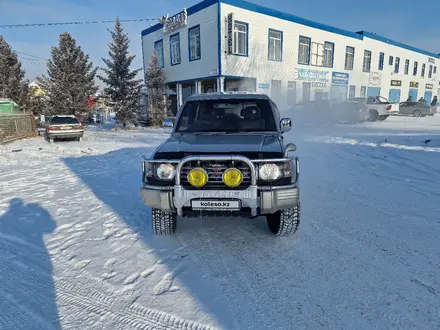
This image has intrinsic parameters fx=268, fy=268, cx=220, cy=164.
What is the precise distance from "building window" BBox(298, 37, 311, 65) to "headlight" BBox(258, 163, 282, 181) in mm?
23677

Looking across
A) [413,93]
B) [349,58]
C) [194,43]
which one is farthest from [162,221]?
[413,93]

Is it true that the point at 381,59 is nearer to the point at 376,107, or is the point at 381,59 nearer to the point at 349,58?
the point at 349,58

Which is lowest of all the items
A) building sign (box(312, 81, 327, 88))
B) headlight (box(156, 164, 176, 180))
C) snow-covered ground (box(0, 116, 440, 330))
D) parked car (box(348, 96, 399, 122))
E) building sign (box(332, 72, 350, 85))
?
snow-covered ground (box(0, 116, 440, 330))

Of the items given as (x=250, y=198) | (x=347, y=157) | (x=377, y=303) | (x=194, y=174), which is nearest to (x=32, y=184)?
(x=194, y=174)

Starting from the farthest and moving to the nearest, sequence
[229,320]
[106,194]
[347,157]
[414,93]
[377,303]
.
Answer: [414,93], [347,157], [106,194], [377,303], [229,320]

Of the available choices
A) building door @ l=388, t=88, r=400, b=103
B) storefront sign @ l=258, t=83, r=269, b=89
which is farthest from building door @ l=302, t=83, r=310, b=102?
building door @ l=388, t=88, r=400, b=103

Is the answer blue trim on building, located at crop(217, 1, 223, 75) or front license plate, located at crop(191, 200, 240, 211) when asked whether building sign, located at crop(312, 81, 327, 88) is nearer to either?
blue trim on building, located at crop(217, 1, 223, 75)

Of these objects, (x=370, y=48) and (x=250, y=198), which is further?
(x=370, y=48)

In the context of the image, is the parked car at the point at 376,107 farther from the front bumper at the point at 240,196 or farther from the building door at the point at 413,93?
the building door at the point at 413,93

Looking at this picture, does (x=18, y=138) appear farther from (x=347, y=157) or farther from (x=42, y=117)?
(x=347, y=157)

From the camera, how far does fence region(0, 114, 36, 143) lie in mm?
13980

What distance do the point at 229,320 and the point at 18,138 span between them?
58.2 ft

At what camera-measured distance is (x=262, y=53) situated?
2112cm

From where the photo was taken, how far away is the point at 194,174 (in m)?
2.94
